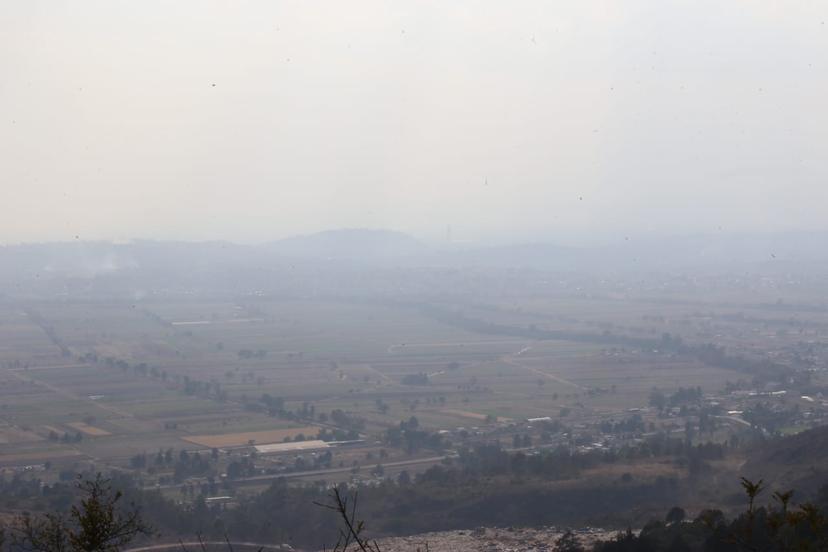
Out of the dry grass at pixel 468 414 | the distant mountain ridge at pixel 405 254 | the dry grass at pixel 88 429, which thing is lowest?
the dry grass at pixel 468 414

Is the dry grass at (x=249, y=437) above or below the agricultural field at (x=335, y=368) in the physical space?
below

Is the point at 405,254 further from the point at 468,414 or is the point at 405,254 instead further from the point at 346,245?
the point at 468,414

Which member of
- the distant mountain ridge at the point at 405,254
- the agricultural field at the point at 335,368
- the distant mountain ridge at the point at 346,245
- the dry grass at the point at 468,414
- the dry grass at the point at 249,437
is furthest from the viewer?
the distant mountain ridge at the point at 346,245

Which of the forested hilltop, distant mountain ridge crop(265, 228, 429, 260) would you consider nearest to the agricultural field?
the forested hilltop

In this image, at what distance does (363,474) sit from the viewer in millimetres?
28969

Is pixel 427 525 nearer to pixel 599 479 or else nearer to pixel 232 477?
pixel 599 479

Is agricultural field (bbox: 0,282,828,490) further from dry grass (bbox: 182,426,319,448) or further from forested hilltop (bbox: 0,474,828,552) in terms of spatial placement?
forested hilltop (bbox: 0,474,828,552)

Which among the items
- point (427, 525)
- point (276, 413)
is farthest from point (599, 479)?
point (276, 413)

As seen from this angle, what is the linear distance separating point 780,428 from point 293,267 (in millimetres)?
68635

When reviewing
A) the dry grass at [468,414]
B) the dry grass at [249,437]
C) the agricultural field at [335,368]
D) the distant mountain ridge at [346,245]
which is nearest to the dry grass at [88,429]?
the agricultural field at [335,368]

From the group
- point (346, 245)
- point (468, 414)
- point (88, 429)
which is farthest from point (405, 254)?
point (88, 429)

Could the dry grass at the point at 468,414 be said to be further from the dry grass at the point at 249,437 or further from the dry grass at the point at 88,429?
the dry grass at the point at 88,429

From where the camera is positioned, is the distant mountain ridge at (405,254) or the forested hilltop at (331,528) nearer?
the forested hilltop at (331,528)

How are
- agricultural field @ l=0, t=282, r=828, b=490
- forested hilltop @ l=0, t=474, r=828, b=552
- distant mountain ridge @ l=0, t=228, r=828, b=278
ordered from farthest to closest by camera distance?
distant mountain ridge @ l=0, t=228, r=828, b=278 < agricultural field @ l=0, t=282, r=828, b=490 < forested hilltop @ l=0, t=474, r=828, b=552
